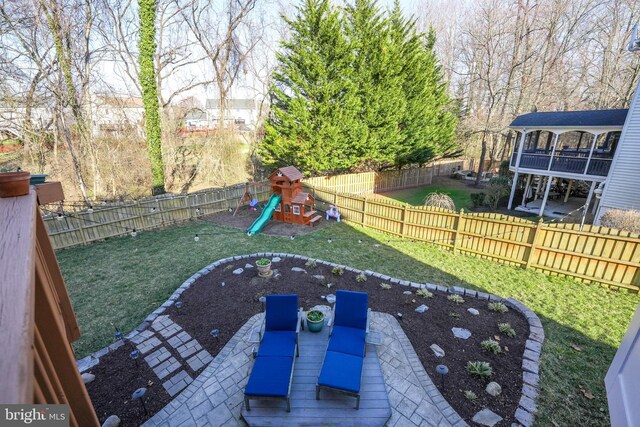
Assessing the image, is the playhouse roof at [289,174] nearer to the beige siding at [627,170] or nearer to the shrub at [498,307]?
the shrub at [498,307]

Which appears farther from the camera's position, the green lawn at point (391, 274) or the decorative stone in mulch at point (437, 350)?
the decorative stone in mulch at point (437, 350)

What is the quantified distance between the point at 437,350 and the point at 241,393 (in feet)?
11.5

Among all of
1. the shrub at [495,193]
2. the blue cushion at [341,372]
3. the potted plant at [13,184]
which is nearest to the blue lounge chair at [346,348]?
the blue cushion at [341,372]

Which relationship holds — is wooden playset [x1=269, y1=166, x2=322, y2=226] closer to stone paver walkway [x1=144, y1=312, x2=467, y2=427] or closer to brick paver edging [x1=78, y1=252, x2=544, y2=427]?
brick paver edging [x1=78, y1=252, x2=544, y2=427]

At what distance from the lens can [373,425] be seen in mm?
3912

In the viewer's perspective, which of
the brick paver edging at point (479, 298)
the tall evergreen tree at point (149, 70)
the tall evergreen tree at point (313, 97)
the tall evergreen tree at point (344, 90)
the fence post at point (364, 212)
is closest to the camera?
the brick paver edging at point (479, 298)

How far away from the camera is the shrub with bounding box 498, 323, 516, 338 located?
220 inches

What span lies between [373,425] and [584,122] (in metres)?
15.9

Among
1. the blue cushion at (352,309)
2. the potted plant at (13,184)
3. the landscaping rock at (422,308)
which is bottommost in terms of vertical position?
the landscaping rock at (422,308)

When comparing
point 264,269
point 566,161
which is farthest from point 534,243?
point 566,161

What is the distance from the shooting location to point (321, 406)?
416cm

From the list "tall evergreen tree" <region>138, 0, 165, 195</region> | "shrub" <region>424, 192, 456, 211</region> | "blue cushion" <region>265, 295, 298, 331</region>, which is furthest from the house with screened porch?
"tall evergreen tree" <region>138, 0, 165, 195</region>

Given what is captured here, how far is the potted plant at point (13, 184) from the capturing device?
173cm

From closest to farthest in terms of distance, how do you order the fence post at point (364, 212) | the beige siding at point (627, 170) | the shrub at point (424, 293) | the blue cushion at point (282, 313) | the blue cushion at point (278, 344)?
the blue cushion at point (278, 344), the blue cushion at point (282, 313), the shrub at point (424, 293), the beige siding at point (627, 170), the fence post at point (364, 212)
